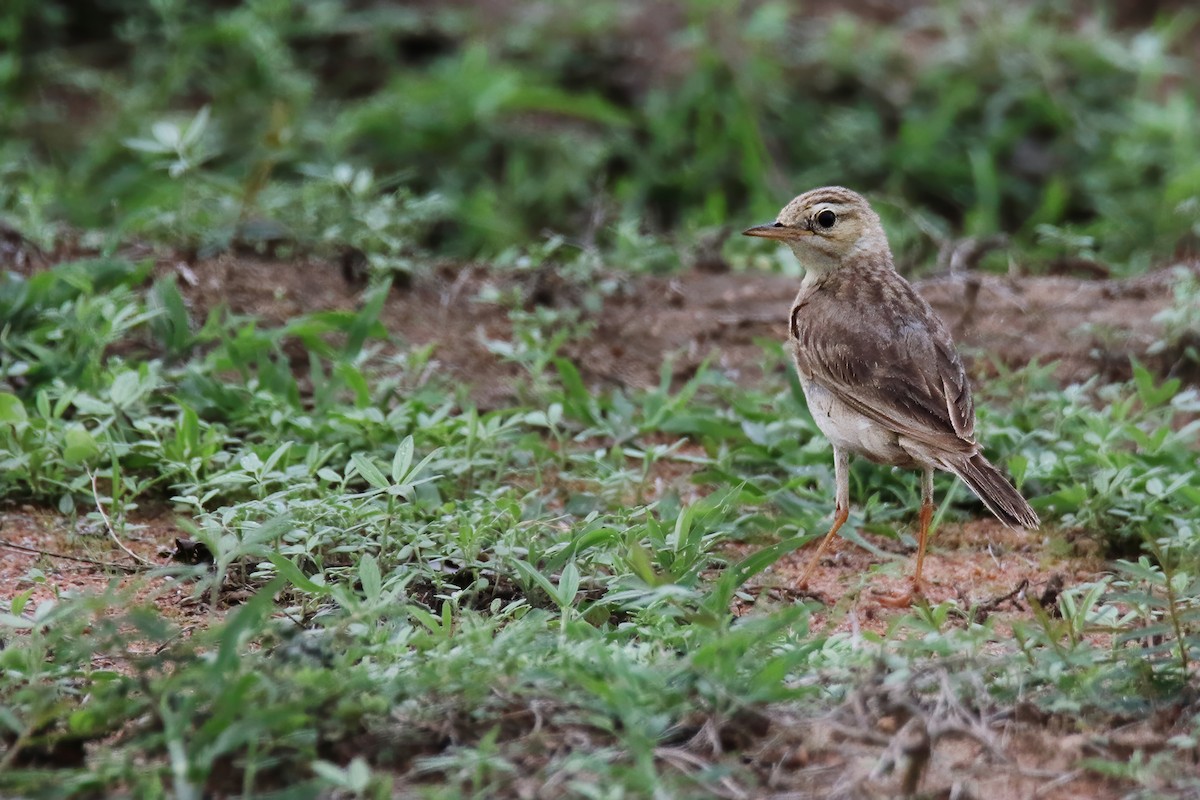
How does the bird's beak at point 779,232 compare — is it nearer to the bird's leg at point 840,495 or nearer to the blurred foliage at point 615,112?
the bird's leg at point 840,495

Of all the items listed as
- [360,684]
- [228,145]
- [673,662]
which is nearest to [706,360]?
[673,662]

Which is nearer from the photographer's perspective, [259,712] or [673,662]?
[259,712]

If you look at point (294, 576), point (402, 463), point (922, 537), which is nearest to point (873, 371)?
point (922, 537)

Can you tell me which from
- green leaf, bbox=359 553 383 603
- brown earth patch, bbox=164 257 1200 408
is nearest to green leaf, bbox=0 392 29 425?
brown earth patch, bbox=164 257 1200 408

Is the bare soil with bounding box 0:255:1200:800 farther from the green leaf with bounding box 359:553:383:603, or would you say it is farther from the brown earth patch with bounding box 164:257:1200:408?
→ the green leaf with bounding box 359:553:383:603

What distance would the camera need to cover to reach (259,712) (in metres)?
3.50

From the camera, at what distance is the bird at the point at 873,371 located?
17.6ft

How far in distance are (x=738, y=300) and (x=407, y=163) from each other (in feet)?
10.3

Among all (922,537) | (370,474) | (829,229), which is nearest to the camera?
(370,474)

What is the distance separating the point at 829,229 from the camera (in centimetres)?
638

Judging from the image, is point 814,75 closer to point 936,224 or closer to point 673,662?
point 936,224

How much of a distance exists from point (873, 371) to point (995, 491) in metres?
0.68

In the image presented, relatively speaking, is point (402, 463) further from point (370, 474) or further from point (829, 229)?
point (829, 229)

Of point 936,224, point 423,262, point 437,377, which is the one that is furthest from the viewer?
point 936,224
